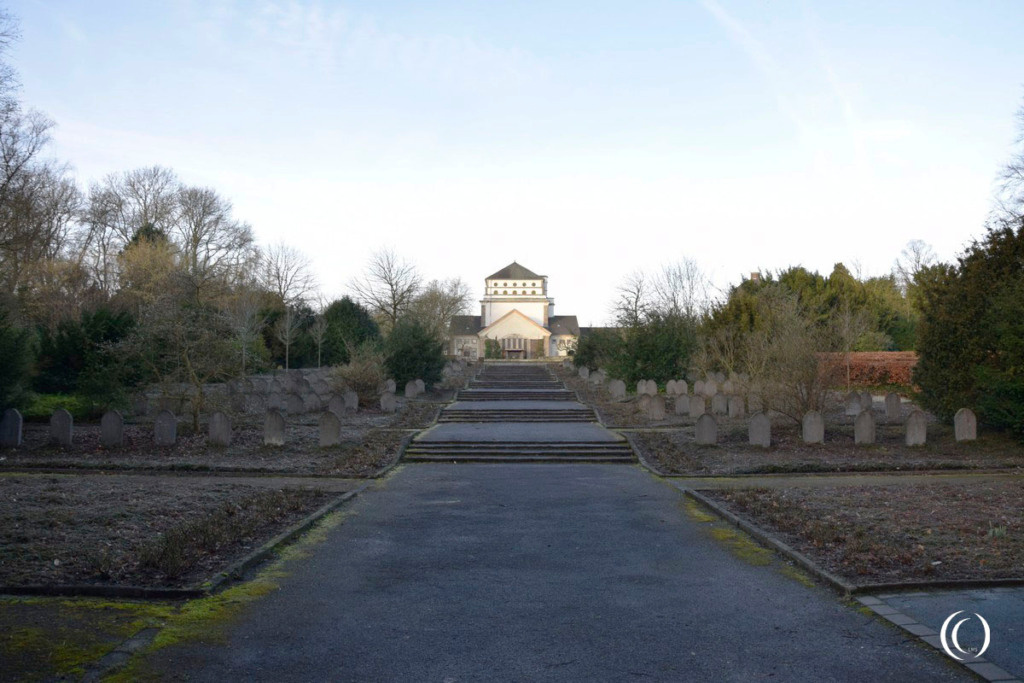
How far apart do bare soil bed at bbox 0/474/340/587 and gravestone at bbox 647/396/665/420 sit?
1434 cm

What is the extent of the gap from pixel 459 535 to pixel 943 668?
5.92m

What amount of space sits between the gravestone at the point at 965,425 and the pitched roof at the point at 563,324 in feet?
313

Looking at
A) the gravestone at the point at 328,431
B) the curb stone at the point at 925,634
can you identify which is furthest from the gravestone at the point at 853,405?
the curb stone at the point at 925,634

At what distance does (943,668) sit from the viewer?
18.5 feet

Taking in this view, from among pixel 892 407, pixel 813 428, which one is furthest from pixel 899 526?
pixel 892 407

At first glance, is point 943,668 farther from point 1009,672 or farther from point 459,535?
point 459,535

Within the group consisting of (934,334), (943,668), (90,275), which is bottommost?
(943,668)

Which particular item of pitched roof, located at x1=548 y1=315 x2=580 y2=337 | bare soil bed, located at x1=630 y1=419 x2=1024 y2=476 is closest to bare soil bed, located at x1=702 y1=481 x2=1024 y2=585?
bare soil bed, located at x1=630 y1=419 x2=1024 y2=476

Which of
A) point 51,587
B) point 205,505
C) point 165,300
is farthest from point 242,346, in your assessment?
point 51,587

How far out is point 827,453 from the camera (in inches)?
704

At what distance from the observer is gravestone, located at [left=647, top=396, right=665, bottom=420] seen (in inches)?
1005

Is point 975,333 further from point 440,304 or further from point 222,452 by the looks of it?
point 440,304

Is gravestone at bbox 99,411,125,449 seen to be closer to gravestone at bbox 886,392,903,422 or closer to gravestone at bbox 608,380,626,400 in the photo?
gravestone at bbox 886,392,903,422

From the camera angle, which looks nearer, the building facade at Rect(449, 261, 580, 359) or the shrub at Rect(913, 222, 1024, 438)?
the shrub at Rect(913, 222, 1024, 438)
